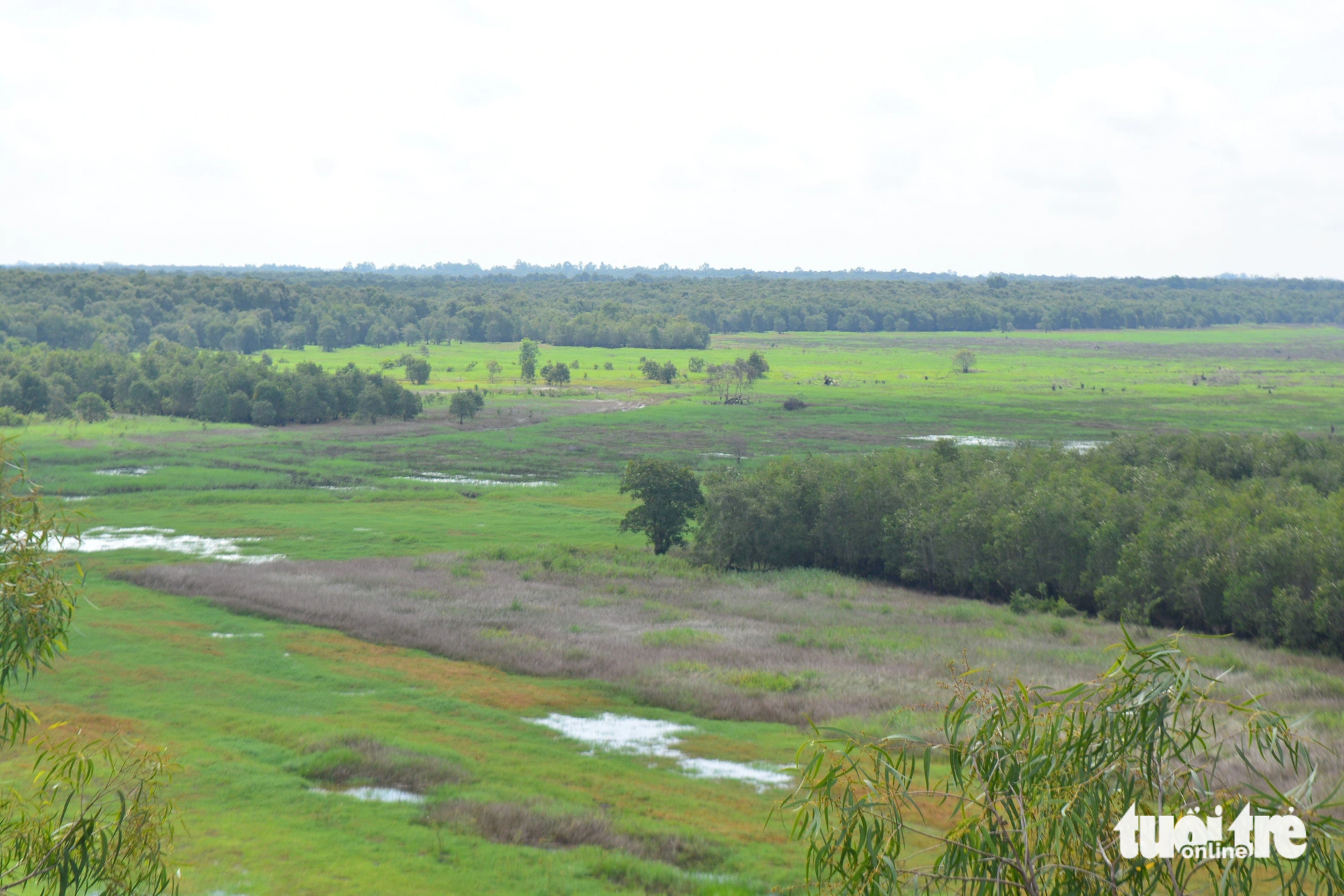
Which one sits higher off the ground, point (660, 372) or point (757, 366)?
point (757, 366)

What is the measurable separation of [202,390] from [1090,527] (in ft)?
336

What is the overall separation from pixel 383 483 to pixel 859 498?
42451 mm

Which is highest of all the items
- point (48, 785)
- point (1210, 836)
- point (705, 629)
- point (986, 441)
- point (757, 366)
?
point (757, 366)

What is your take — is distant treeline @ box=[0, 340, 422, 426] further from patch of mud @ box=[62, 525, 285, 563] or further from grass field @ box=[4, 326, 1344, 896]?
patch of mud @ box=[62, 525, 285, 563]

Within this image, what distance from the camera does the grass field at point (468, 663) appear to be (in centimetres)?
1909

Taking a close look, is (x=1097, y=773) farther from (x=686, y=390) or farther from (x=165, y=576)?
(x=686, y=390)

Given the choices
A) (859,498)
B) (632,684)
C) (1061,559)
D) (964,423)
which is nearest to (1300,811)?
→ (632,684)

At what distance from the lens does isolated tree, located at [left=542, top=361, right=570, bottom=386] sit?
152 metres

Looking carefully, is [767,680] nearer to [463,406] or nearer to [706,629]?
[706,629]

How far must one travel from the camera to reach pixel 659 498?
184 feet

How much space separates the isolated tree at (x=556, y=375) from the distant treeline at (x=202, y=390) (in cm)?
3298

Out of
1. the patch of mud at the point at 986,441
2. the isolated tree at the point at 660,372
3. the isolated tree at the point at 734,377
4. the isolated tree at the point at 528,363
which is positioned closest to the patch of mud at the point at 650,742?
the patch of mud at the point at 986,441

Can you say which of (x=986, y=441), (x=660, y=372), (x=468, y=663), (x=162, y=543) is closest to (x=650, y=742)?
(x=468, y=663)

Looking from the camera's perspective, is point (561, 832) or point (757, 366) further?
point (757, 366)
